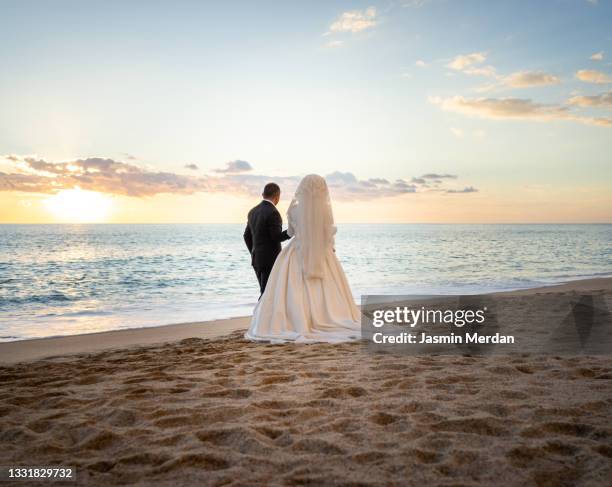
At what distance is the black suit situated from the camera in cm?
718

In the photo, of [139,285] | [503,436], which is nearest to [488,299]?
[503,436]

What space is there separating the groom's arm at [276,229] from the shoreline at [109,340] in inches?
70.9

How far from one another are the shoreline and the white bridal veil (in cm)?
198

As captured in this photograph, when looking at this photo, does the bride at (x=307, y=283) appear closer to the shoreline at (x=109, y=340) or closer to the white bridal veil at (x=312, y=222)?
the white bridal veil at (x=312, y=222)

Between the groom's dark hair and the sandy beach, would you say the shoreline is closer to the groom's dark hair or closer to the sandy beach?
the sandy beach

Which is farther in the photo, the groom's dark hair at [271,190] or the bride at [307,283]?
the groom's dark hair at [271,190]

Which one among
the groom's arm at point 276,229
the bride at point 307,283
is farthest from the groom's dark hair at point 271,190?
the bride at point 307,283

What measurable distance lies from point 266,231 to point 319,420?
434cm

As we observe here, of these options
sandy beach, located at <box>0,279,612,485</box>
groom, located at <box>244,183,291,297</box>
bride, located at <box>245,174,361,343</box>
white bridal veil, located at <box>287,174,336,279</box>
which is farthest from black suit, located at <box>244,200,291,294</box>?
sandy beach, located at <box>0,279,612,485</box>

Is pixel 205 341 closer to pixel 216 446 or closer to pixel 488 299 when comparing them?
pixel 216 446

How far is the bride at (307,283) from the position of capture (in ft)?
22.0

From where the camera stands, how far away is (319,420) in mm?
3262

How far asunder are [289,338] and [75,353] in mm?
2906

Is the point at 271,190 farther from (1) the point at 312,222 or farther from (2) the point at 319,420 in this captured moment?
(2) the point at 319,420
